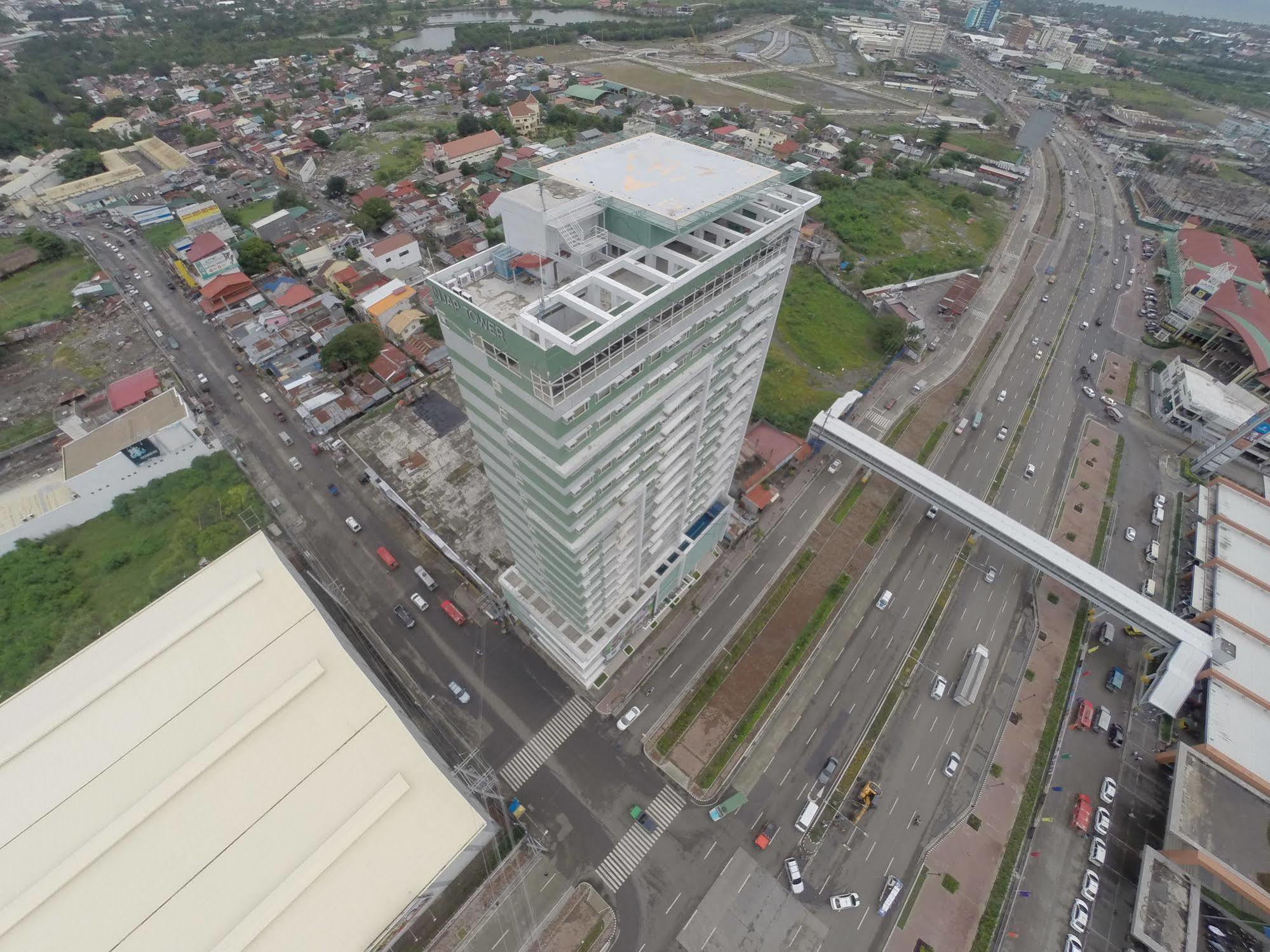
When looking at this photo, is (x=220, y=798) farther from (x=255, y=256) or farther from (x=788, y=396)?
(x=255, y=256)

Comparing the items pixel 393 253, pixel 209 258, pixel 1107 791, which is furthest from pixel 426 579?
pixel 209 258

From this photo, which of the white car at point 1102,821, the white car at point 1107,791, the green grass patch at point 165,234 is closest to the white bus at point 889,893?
the white car at point 1102,821

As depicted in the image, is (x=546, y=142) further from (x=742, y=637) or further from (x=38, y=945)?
(x=38, y=945)

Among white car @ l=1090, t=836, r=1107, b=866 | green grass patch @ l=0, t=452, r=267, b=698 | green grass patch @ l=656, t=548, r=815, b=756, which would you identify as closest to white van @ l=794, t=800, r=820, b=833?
green grass patch @ l=656, t=548, r=815, b=756

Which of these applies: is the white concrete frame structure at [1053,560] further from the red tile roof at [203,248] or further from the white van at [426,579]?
the red tile roof at [203,248]

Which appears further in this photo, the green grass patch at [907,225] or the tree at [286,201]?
the tree at [286,201]
